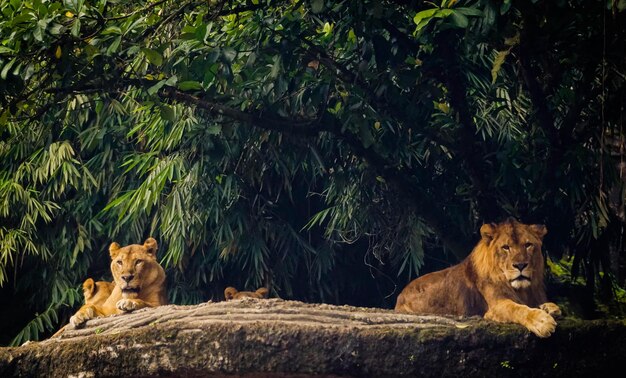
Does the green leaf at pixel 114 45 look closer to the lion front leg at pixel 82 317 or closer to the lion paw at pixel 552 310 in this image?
the lion front leg at pixel 82 317

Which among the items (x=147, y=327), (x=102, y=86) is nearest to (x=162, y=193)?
(x=102, y=86)

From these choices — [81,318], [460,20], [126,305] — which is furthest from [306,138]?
[460,20]

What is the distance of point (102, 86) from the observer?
7.60m

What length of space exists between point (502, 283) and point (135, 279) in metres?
2.67

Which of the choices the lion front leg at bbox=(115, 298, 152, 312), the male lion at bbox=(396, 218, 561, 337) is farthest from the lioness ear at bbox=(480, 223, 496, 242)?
the lion front leg at bbox=(115, 298, 152, 312)

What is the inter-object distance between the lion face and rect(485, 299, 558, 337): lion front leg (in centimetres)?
16

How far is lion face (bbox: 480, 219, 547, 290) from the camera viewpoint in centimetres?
696

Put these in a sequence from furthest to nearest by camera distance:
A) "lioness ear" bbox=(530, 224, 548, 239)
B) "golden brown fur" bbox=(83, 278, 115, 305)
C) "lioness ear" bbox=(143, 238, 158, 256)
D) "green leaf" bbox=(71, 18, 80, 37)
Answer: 1. "golden brown fur" bbox=(83, 278, 115, 305)
2. "lioness ear" bbox=(143, 238, 158, 256)
3. "lioness ear" bbox=(530, 224, 548, 239)
4. "green leaf" bbox=(71, 18, 80, 37)

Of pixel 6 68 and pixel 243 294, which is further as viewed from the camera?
pixel 243 294

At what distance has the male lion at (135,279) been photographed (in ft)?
25.8

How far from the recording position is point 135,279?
7902mm

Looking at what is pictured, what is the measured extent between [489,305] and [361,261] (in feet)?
9.70

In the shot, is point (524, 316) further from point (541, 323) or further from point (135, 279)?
point (135, 279)

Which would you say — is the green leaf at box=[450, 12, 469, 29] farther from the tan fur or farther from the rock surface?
the tan fur
